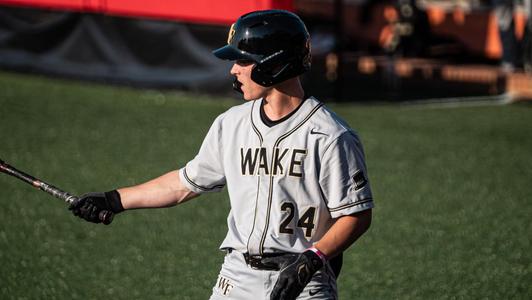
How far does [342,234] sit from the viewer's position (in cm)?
458

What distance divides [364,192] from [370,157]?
7.68m

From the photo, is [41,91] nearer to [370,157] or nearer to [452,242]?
[370,157]

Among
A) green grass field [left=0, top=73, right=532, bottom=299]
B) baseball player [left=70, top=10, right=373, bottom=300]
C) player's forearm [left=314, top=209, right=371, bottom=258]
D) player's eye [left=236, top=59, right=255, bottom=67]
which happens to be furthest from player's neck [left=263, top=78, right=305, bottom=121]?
green grass field [left=0, top=73, right=532, bottom=299]

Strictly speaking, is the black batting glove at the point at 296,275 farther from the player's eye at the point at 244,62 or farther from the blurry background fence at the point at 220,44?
the blurry background fence at the point at 220,44

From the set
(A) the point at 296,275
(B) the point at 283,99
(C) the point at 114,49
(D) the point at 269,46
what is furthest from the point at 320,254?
(C) the point at 114,49

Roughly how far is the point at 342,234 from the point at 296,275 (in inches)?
11.9

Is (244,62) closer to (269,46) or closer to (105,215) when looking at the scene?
(269,46)

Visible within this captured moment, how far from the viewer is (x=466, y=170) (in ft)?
38.8

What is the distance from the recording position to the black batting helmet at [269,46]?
473cm

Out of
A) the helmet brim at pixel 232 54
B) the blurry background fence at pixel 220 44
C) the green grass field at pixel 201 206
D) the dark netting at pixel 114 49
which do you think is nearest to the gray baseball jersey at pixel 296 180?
the helmet brim at pixel 232 54

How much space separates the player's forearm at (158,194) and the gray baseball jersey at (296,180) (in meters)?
0.44

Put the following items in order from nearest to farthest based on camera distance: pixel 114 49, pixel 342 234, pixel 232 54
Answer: pixel 342 234 < pixel 232 54 < pixel 114 49

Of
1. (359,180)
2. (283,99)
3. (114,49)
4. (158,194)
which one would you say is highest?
(283,99)

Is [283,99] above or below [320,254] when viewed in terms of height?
above
